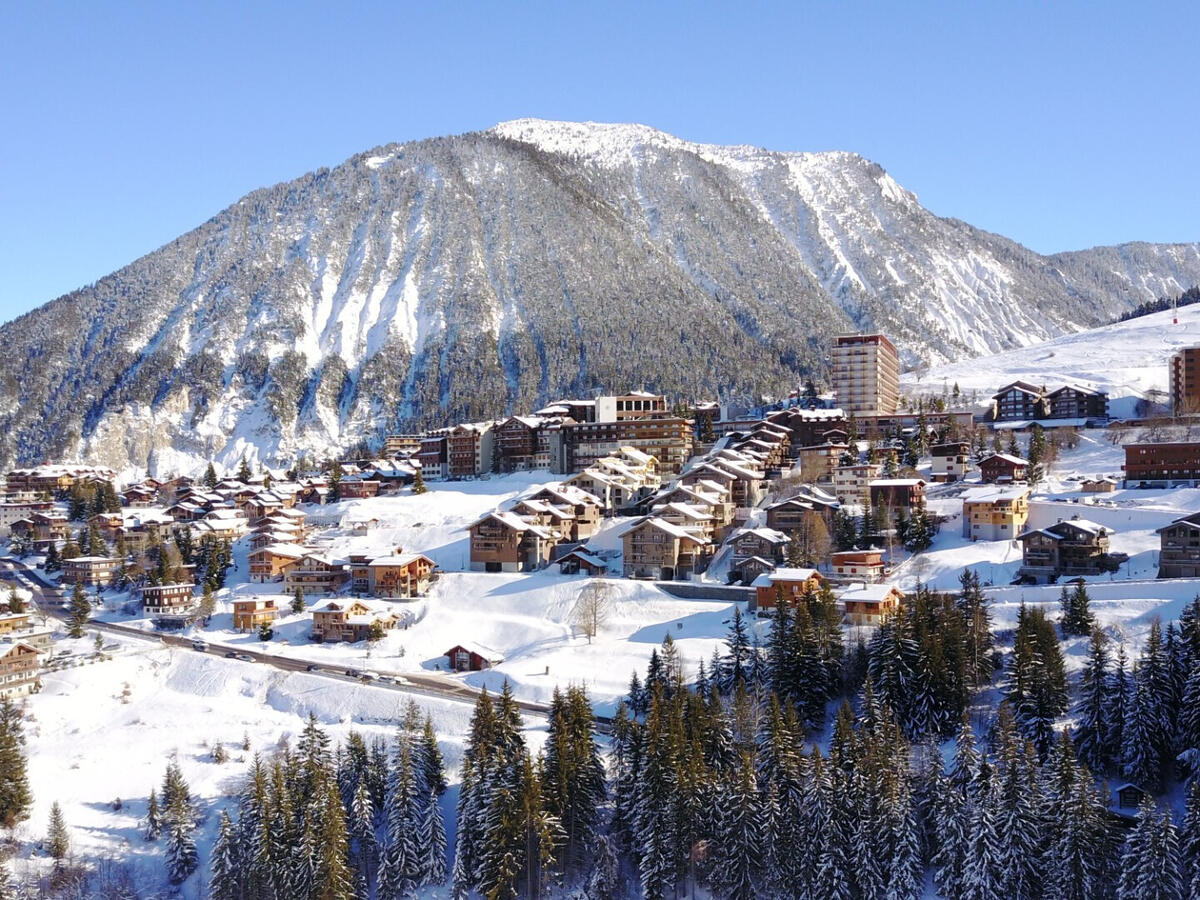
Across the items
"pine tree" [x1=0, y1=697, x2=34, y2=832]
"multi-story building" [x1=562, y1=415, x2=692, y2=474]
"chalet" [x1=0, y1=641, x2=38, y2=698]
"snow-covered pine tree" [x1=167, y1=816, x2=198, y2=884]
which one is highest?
"multi-story building" [x1=562, y1=415, x2=692, y2=474]

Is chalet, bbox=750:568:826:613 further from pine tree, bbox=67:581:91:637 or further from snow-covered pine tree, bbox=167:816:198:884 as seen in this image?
pine tree, bbox=67:581:91:637

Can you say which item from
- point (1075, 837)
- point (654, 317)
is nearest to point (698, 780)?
point (1075, 837)

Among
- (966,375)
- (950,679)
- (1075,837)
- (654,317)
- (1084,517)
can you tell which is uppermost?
(654,317)

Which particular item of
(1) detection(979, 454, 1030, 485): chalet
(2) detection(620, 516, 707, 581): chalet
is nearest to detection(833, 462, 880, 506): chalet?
(1) detection(979, 454, 1030, 485): chalet

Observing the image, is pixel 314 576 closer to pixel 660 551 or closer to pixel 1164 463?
pixel 660 551

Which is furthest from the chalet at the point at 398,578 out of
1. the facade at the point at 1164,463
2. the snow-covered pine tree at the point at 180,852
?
the facade at the point at 1164,463

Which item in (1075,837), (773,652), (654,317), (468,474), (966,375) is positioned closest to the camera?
(1075,837)

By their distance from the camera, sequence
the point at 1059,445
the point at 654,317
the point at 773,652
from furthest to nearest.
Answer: the point at 654,317 → the point at 1059,445 → the point at 773,652

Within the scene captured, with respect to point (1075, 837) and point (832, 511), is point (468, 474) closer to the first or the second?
point (832, 511)

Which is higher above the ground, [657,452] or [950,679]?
[657,452]
